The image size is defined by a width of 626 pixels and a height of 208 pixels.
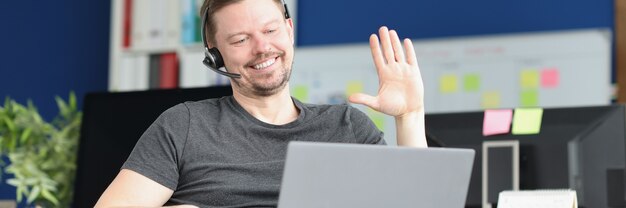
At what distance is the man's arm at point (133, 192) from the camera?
1.71 meters

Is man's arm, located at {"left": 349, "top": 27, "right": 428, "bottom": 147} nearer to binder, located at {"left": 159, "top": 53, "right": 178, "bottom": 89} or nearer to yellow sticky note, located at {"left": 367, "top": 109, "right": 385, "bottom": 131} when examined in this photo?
yellow sticky note, located at {"left": 367, "top": 109, "right": 385, "bottom": 131}

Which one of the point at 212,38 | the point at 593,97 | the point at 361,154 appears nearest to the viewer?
the point at 361,154

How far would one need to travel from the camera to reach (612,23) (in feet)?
13.6

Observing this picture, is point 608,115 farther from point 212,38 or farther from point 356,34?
point 356,34

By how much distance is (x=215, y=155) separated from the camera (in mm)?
1826

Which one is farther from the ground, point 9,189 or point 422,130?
point 422,130

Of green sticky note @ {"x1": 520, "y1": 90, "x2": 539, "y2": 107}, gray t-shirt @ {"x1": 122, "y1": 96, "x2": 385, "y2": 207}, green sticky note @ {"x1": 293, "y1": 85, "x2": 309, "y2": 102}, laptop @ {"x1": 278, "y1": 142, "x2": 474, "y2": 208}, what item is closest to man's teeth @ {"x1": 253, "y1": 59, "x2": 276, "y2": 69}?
gray t-shirt @ {"x1": 122, "y1": 96, "x2": 385, "y2": 207}

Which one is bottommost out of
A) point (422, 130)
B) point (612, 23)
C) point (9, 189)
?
point (9, 189)

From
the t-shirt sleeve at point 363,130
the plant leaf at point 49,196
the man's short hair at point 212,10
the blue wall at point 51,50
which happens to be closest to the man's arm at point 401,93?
the t-shirt sleeve at point 363,130

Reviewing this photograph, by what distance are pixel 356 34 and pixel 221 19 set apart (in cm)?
279

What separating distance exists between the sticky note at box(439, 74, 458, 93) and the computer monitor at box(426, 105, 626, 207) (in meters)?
2.21

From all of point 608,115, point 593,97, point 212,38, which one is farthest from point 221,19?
point 593,97

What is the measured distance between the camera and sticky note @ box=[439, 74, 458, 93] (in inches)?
171

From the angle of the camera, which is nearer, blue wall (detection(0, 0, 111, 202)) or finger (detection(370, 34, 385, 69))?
finger (detection(370, 34, 385, 69))
